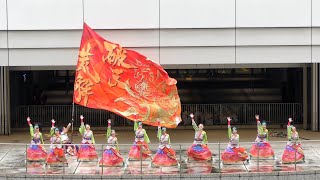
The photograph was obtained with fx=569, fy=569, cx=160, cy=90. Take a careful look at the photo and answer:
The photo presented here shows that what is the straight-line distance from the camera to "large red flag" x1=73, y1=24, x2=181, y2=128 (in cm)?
1772

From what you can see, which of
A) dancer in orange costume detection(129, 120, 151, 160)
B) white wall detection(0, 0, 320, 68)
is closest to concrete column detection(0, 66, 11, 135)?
white wall detection(0, 0, 320, 68)

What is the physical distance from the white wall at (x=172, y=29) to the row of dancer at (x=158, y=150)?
4.27 metres

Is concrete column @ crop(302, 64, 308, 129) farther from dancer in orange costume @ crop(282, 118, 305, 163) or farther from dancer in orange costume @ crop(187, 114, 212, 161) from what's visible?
dancer in orange costume @ crop(187, 114, 212, 161)

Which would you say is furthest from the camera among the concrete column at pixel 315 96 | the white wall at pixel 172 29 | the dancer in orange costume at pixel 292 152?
the concrete column at pixel 315 96

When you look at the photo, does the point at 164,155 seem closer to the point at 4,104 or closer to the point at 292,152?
the point at 292,152

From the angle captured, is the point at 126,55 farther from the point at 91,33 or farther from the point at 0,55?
the point at 0,55

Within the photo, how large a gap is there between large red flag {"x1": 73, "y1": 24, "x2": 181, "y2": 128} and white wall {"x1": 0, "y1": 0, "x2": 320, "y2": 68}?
6.49ft

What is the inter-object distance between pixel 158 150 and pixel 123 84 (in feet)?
9.86

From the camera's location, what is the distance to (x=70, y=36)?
67.5 ft

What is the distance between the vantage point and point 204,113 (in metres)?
25.1

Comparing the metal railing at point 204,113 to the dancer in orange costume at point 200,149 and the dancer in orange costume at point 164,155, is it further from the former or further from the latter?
the dancer in orange costume at point 164,155

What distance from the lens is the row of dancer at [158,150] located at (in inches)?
644

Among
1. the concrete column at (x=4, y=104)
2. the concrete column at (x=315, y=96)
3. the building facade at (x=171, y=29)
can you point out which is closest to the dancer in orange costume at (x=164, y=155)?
the building facade at (x=171, y=29)

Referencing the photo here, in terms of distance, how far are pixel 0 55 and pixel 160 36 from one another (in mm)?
5814
